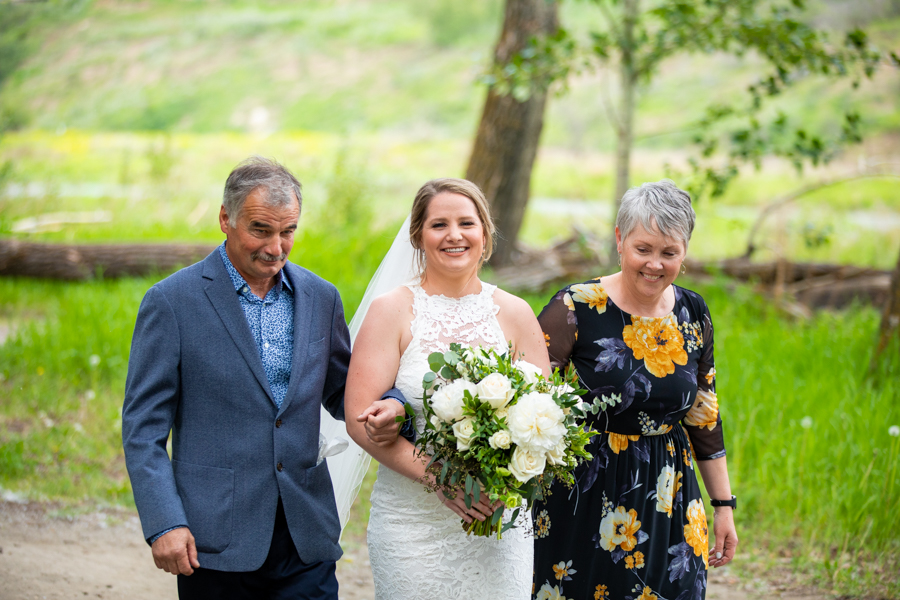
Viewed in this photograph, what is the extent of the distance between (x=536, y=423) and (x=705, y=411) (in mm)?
1071

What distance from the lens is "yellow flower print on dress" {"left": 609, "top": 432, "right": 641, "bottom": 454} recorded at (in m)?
2.71

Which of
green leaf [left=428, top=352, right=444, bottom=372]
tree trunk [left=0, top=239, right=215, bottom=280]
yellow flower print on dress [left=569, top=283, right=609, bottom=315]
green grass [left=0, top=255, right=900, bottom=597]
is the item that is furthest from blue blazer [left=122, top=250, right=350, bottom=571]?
tree trunk [left=0, top=239, right=215, bottom=280]

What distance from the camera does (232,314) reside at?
2.38 meters

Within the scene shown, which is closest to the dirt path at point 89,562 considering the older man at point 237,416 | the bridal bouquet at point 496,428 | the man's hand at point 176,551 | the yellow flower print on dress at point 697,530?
the yellow flower print on dress at point 697,530

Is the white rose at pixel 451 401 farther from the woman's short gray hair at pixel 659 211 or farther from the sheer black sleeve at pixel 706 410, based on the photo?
the sheer black sleeve at pixel 706 410

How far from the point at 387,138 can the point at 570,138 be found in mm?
6622

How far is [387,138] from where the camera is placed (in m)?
26.4

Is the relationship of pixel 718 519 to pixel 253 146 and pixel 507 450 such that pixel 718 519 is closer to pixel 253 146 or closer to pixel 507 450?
pixel 507 450

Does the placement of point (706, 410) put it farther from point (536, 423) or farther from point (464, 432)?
point (464, 432)

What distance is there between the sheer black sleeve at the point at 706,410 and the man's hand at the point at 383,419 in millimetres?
1217

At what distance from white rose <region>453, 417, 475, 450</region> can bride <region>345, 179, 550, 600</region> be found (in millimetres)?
295

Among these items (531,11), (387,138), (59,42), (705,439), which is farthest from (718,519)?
(59,42)

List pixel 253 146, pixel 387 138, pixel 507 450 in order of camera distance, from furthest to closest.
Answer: pixel 387 138
pixel 253 146
pixel 507 450

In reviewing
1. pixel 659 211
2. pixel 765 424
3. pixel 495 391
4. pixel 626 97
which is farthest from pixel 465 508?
pixel 626 97
